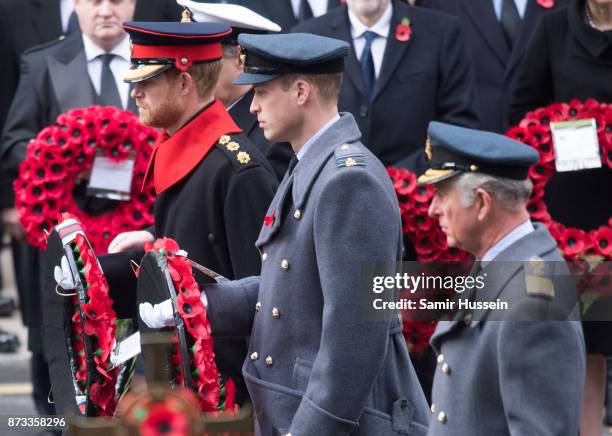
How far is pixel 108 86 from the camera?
25.4ft

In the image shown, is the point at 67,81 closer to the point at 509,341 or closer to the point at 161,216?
the point at 161,216

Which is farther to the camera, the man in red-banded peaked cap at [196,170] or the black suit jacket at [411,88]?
the black suit jacket at [411,88]

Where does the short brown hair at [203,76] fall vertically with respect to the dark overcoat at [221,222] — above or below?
above

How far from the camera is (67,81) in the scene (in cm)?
775

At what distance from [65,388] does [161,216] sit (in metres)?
0.89

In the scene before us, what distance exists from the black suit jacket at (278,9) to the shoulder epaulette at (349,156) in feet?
11.2

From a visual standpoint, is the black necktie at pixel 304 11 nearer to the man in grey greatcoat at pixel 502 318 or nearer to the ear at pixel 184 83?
the ear at pixel 184 83

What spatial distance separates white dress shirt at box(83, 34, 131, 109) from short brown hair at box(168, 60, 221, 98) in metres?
2.16

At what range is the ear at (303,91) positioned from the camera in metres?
4.84

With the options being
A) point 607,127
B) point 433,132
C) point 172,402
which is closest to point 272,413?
point 433,132

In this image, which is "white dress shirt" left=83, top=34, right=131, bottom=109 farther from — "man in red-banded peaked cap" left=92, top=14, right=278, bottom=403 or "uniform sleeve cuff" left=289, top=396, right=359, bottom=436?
"uniform sleeve cuff" left=289, top=396, right=359, bottom=436

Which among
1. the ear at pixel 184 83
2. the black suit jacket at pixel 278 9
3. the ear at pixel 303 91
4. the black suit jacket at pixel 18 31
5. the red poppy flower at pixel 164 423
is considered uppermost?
the red poppy flower at pixel 164 423

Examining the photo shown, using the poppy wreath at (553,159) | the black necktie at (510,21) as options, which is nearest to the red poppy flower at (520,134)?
the poppy wreath at (553,159)

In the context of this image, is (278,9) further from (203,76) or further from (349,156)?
(349,156)
